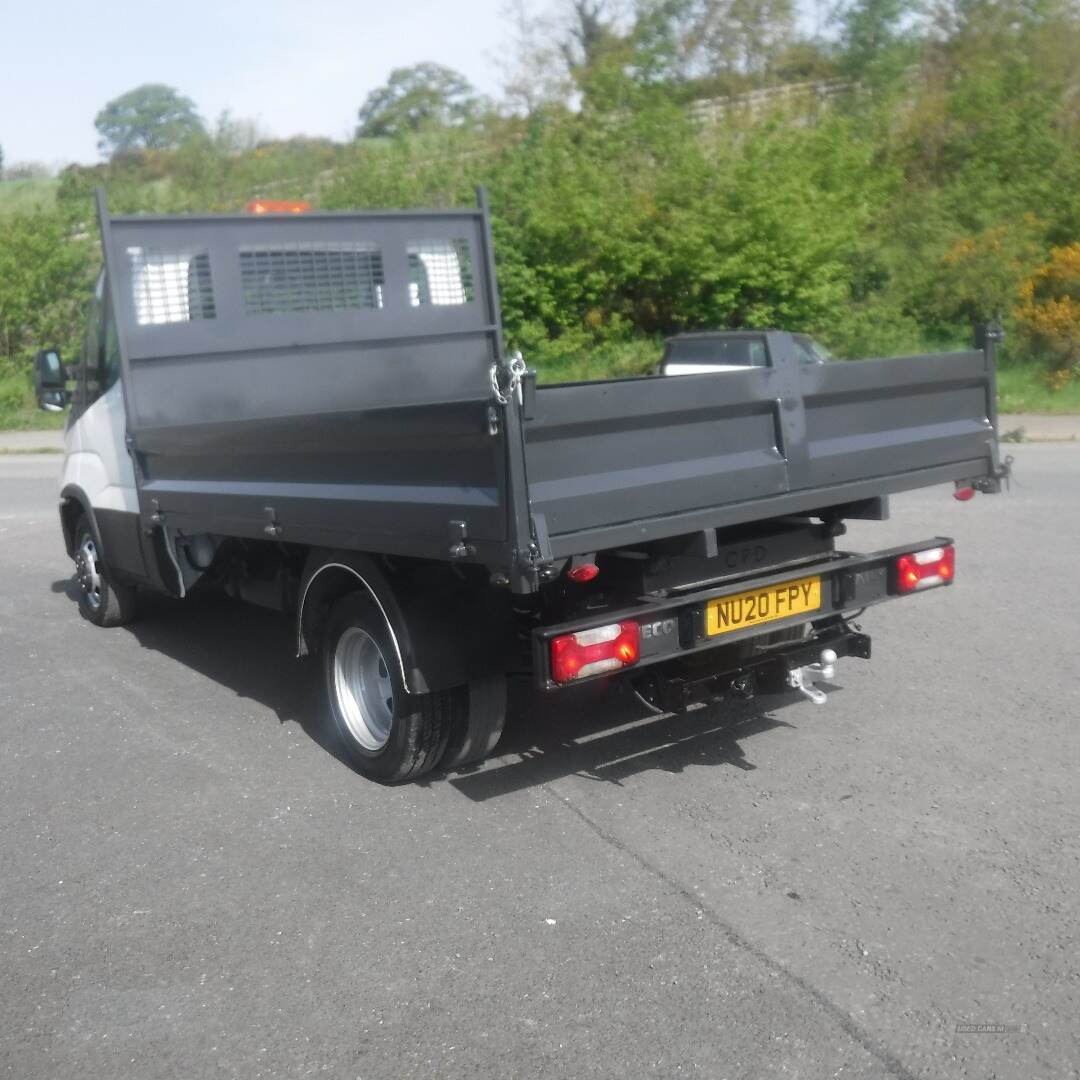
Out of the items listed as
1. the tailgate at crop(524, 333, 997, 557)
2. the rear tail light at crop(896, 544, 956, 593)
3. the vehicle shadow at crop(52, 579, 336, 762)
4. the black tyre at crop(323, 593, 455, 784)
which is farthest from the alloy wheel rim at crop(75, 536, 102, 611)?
the rear tail light at crop(896, 544, 956, 593)

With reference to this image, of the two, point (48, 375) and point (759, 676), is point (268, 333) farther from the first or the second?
point (759, 676)

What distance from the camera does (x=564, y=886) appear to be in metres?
4.15

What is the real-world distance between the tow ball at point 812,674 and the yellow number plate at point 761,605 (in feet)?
0.92

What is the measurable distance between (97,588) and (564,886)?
5.02m

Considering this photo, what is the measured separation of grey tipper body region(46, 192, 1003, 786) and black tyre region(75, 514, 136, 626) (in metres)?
0.51

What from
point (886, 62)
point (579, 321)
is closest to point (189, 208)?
point (579, 321)

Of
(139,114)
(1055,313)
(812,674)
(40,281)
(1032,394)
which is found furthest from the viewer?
(139,114)

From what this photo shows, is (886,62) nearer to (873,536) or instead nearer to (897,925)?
(873,536)

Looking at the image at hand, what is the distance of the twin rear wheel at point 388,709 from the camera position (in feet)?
16.1

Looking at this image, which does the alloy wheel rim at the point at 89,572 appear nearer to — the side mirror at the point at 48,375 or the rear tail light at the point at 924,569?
the side mirror at the point at 48,375

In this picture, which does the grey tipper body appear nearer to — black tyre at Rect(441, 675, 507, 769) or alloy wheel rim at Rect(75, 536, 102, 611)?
black tyre at Rect(441, 675, 507, 769)

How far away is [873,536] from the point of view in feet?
33.4

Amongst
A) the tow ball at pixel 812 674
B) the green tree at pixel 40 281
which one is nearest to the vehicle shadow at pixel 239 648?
the tow ball at pixel 812 674

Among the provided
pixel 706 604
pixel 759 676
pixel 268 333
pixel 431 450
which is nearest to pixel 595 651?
pixel 706 604
